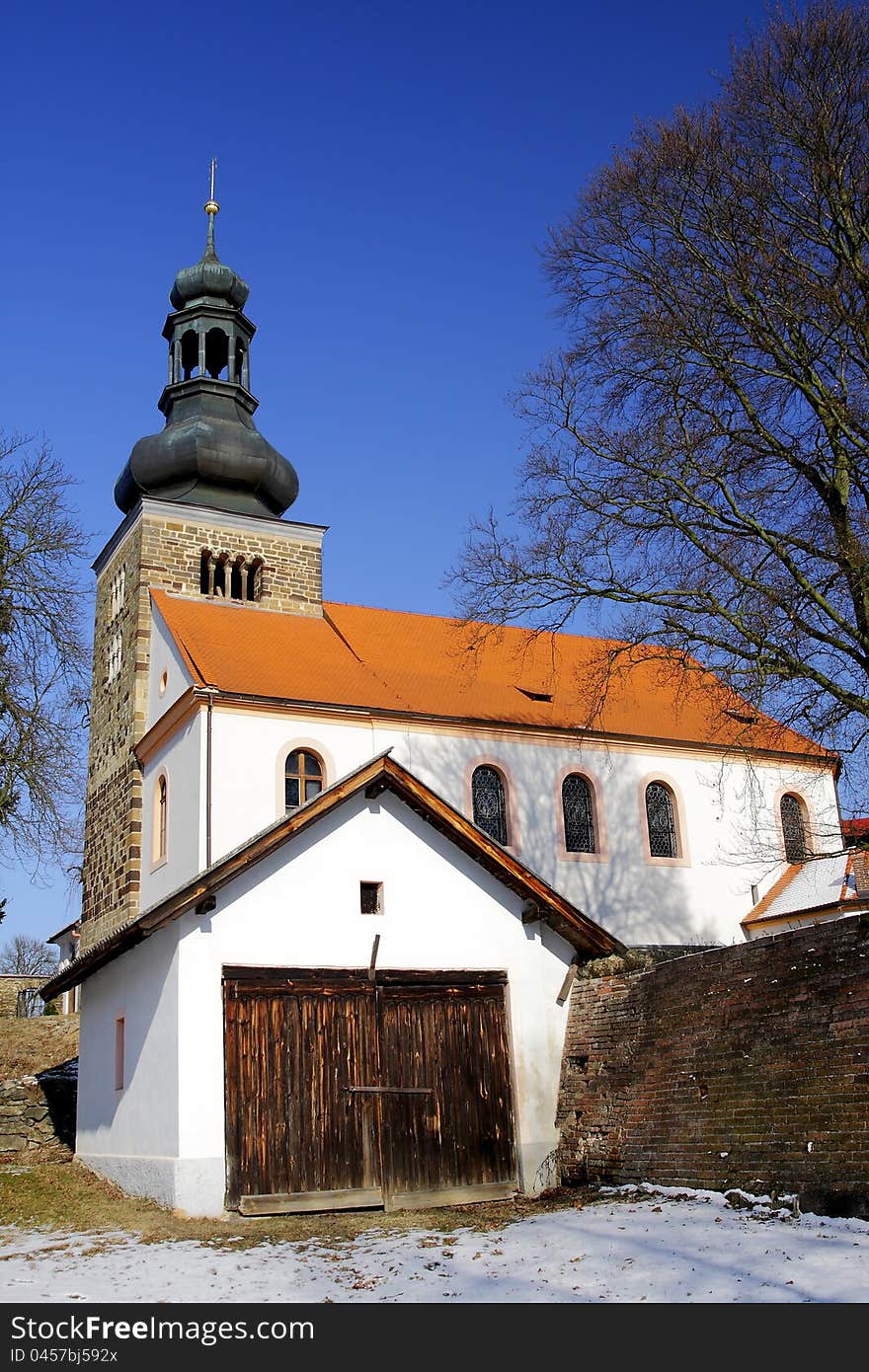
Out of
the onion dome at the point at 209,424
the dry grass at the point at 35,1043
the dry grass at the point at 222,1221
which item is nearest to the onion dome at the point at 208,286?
the onion dome at the point at 209,424

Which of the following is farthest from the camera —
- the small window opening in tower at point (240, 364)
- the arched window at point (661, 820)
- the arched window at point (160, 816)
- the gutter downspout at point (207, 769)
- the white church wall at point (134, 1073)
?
the small window opening in tower at point (240, 364)

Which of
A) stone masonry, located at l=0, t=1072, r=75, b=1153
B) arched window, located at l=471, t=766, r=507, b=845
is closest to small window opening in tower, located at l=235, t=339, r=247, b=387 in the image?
arched window, located at l=471, t=766, r=507, b=845

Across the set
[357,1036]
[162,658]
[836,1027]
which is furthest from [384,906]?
[162,658]

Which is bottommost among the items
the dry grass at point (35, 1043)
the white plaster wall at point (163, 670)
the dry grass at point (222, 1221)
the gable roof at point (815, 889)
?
the dry grass at point (222, 1221)

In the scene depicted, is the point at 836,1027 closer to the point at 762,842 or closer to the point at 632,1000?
the point at 632,1000

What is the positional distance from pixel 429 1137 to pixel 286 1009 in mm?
2138

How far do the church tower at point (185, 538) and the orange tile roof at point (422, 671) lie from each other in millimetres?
879

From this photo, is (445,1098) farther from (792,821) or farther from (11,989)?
(11,989)

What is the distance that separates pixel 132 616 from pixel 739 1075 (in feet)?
58.6

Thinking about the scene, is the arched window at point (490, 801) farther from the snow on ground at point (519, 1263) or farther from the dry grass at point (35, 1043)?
the snow on ground at point (519, 1263)

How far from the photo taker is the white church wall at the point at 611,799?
70.8ft

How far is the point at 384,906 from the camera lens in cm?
1442

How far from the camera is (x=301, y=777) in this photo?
22031 millimetres

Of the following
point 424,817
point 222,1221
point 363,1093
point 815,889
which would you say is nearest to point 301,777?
point 424,817
